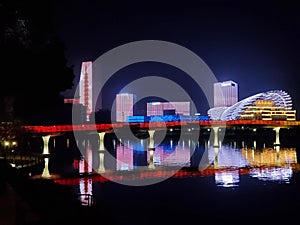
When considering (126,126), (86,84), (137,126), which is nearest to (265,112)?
(86,84)

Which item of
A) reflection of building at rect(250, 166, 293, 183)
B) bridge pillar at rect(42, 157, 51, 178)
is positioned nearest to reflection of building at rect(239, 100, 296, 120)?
reflection of building at rect(250, 166, 293, 183)

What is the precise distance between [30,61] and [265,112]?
143m

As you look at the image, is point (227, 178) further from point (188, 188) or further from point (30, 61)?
point (30, 61)

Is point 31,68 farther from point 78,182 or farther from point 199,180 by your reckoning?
point 199,180

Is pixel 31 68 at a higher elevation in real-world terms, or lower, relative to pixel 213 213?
higher

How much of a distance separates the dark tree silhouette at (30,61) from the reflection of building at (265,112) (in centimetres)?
13724

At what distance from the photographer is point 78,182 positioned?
38531mm

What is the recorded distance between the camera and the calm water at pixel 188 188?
26.7m

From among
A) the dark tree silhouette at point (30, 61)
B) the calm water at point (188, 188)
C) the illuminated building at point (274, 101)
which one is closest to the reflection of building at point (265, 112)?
the illuminated building at point (274, 101)

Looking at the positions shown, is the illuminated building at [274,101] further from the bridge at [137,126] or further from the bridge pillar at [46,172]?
the bridge pillar at [46,172]

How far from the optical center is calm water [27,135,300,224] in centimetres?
2670

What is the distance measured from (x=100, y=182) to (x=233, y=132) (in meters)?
92.4

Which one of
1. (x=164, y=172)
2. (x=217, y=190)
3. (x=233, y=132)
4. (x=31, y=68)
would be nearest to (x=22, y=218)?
(x=31, y=68)

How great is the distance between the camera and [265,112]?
150 meters
